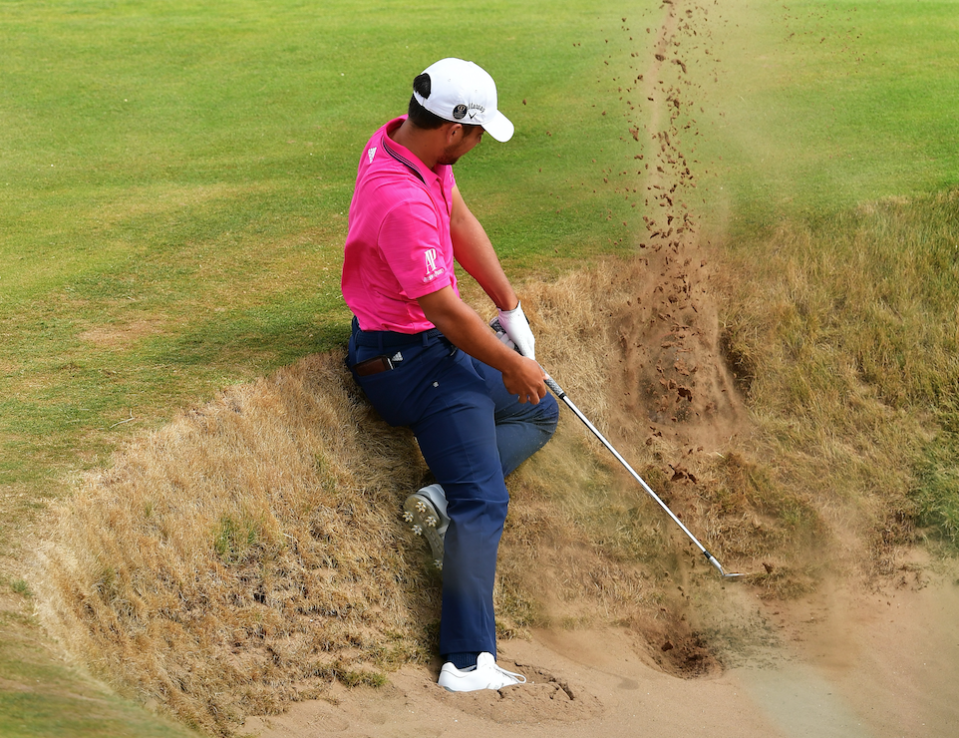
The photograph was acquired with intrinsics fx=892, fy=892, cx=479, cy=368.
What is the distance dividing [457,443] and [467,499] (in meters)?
0.24

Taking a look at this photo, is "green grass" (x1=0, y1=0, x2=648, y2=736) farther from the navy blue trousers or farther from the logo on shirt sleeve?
the logo on shirt sleeve

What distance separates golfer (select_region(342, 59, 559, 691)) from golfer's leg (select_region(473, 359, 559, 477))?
14mm

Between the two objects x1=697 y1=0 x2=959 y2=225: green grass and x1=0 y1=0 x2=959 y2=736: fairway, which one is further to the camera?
x1=697 y1=0 x2=959 y2=225: green grass

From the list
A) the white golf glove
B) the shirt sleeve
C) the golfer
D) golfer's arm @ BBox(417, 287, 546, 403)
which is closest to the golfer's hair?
the golfer

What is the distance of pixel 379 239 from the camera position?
11.6 feet

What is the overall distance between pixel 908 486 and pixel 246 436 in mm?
3581

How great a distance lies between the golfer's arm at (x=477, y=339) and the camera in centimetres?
347

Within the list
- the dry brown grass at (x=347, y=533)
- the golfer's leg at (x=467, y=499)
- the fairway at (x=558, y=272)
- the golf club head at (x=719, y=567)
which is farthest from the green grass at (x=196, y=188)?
the golf club head at (x=719, y=567)

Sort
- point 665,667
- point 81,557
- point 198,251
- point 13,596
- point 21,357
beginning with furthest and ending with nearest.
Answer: point 198,251 < point 21,357 < point 665,667 < point 81,557 < point 13,596

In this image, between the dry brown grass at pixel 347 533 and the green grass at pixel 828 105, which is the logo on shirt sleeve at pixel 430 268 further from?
the green grass at pixel 828 105

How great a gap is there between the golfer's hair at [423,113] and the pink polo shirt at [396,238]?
0.44 ft

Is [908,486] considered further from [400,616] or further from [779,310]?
[400,616]

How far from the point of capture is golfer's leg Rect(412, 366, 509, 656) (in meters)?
3.60

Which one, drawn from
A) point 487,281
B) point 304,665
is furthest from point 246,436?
point 487,281
